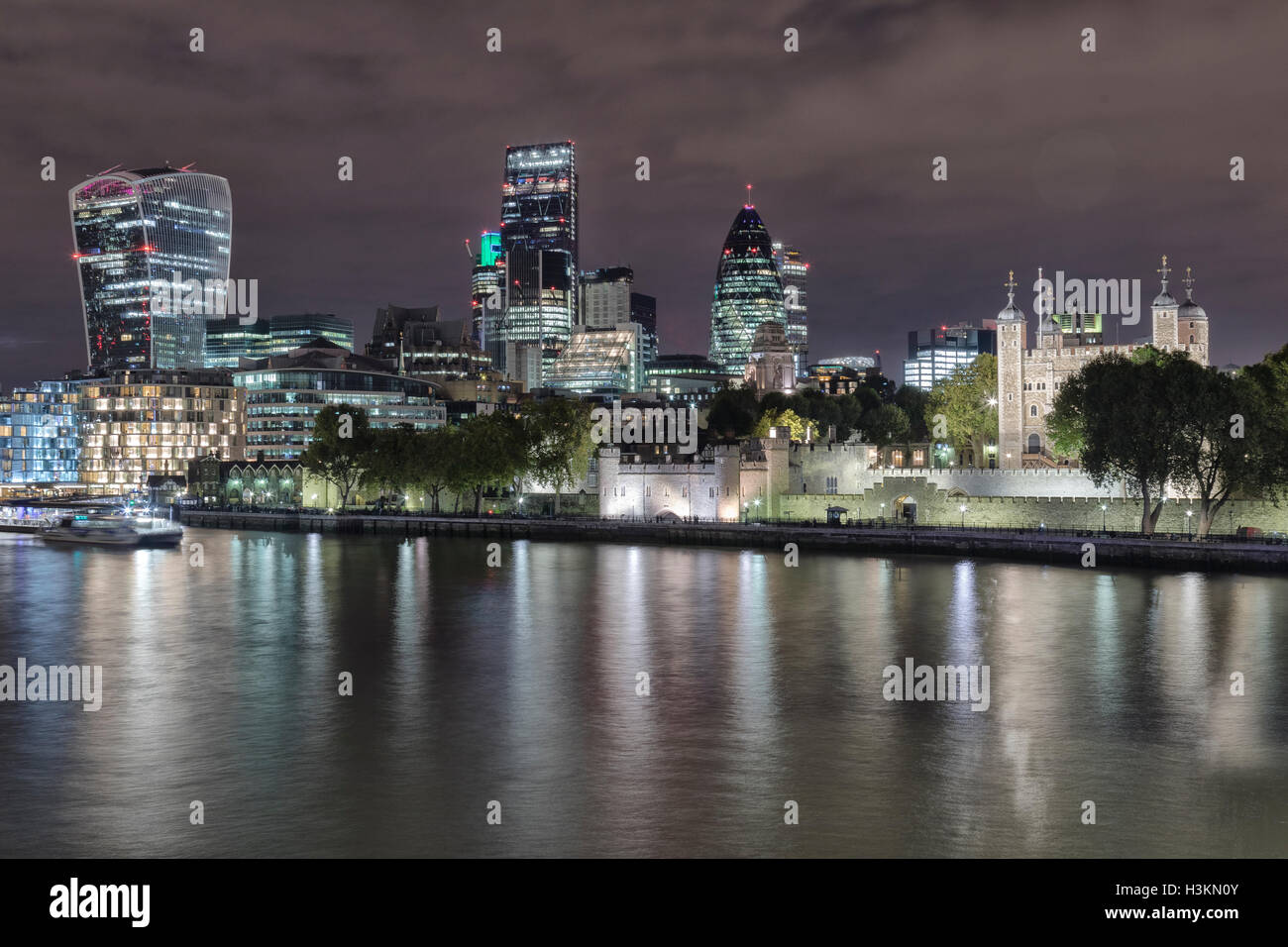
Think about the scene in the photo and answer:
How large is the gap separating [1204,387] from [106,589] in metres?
60.5

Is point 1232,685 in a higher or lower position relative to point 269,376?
lower

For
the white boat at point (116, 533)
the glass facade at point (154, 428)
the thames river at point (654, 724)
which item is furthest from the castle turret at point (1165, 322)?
the glass facade at point (154, 428)

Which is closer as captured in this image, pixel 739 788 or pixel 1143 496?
pixel 739 788

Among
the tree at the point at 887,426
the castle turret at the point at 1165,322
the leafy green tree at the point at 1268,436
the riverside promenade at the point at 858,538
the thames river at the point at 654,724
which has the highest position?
the castle turret at the point at 1165,322

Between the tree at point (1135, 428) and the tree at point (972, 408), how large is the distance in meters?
24.1

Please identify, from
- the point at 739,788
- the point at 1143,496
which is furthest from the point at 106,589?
the point at 1143,496

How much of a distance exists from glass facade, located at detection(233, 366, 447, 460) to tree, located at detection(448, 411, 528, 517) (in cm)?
6383

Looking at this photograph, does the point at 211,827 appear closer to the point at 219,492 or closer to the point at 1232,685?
the point at 1232,685

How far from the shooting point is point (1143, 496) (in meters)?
67.9

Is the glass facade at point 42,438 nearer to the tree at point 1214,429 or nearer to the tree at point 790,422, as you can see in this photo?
the tree at point 790,422

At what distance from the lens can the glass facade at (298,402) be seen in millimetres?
155750

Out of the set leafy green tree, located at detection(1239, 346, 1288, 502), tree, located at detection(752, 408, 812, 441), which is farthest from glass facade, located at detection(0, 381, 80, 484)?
leafy green tree, located at detection(1239, 346, 1288, 502)

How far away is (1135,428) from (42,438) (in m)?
169
